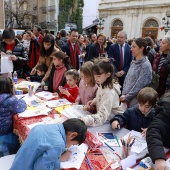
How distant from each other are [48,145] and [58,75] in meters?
2.04

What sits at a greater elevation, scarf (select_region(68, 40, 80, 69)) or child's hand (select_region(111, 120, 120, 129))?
scarf (select_region(68, 40, 80, 69))

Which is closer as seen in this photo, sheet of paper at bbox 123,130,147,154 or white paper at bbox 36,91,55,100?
sheet of paper at bbox 123,130,147,154

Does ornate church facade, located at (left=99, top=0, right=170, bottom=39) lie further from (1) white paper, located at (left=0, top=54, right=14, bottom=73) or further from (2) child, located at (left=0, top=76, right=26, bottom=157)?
(2) child, located at (left=0, top=76, right=26, bottom=157)

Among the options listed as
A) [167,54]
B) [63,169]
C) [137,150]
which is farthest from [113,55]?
[63,169]

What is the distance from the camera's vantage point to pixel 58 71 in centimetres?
318

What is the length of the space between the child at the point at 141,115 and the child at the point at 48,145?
63cm

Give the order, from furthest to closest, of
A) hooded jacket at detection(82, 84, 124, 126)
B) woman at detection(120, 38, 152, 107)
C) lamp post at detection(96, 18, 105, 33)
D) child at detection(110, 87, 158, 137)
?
lamp post at detection(96, 18, 105, 33) < woman at detection(120, 38, 152, 107) < hooded jacket at detection(82, 84, 124, 126) < child at detection(110, 87, 158, 137)

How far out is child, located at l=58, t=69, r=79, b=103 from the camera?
277 centimetres

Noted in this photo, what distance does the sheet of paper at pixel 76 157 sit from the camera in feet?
4.47

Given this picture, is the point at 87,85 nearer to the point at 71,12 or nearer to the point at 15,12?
the point at 71,12

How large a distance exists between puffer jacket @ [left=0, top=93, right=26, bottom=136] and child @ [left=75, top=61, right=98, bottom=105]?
0.84 metres

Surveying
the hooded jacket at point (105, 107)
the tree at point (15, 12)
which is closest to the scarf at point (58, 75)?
the hooded jacket at point (105, 107)

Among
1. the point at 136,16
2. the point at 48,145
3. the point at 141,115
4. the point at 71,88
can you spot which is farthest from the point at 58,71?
the point at 136,16

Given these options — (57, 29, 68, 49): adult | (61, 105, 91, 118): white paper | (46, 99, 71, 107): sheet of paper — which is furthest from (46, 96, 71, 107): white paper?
(57, 29, 68, 49): adult
